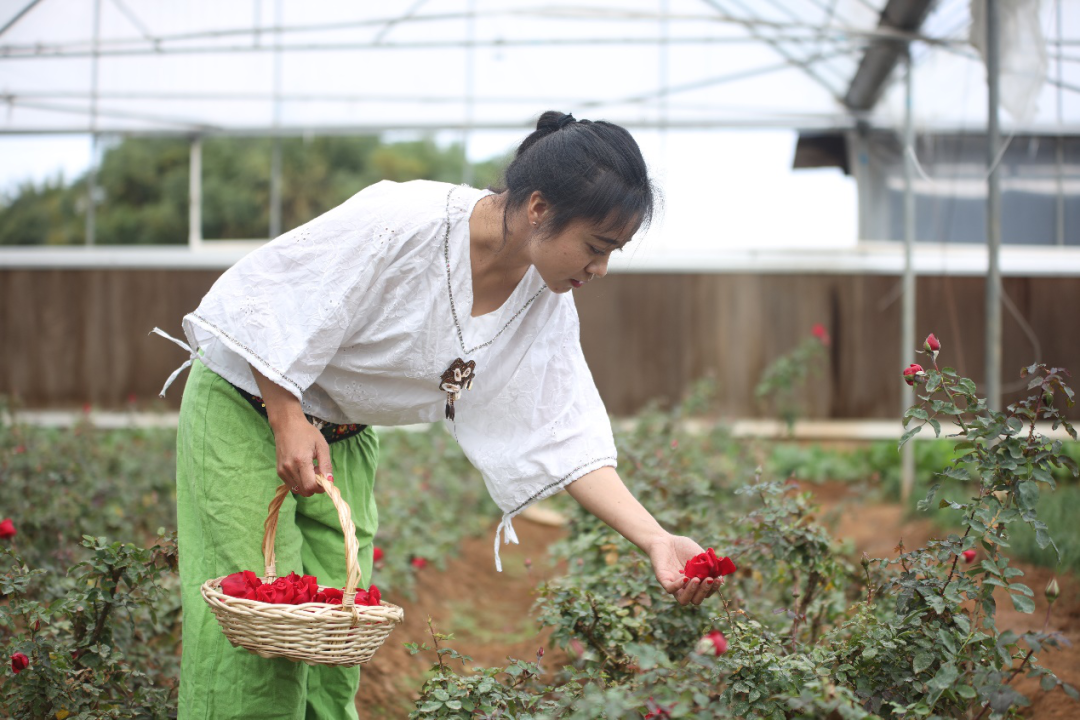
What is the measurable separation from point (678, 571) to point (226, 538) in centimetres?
87

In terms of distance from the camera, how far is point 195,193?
813 cm

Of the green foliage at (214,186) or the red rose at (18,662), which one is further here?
the green foliage at (214,186)

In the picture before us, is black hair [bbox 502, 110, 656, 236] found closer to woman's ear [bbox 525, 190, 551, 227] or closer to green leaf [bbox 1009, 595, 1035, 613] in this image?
woman's ear [bbox 525, 190, 551, 227]

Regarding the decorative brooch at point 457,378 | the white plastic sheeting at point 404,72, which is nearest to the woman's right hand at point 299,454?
the decorative brooch at point 457,378

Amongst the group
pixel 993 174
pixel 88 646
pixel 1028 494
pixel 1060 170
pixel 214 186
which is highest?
pixel 214 186

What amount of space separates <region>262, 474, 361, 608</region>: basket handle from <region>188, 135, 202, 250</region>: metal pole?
698 cm

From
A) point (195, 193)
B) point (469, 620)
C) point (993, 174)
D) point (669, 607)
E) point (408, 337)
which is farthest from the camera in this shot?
point (195, 193)

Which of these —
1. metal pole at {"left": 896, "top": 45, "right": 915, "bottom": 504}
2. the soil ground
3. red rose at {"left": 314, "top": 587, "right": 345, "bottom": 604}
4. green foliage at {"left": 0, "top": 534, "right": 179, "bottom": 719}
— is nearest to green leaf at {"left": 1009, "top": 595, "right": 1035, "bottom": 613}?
the soil ground

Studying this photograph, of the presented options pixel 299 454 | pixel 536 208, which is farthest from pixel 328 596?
pixel 536 208

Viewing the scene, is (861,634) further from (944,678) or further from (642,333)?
(642,333)

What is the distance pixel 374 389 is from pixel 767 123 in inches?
265

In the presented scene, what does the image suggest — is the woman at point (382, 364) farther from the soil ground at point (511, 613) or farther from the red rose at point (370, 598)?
the soil ground at point (511, 613)

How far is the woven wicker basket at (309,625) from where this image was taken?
1.53 meters

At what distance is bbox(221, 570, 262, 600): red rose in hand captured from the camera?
1.59 metres
